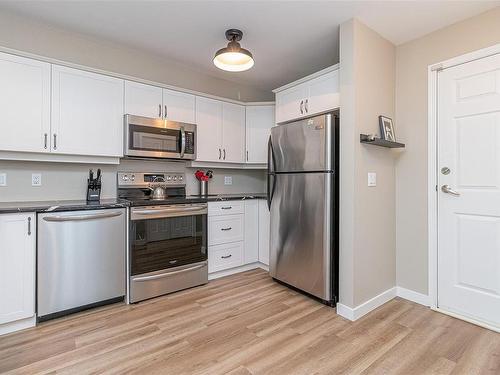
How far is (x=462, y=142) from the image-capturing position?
2.24 m

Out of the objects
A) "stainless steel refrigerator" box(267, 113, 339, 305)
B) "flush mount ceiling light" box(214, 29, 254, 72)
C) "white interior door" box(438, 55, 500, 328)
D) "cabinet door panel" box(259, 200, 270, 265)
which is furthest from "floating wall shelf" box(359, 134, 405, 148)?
"cabinet door panel" box(259, 200, 270, 265)

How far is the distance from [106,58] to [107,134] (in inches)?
33.4

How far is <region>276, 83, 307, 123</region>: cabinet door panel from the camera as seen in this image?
283 centimetres

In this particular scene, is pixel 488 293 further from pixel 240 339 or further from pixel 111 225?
pixel 111 225

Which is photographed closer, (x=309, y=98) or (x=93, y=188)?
(x=93, y=188)

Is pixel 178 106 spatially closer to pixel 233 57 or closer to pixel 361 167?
pixel 233 57

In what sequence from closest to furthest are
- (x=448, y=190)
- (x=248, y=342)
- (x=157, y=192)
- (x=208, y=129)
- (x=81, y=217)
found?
(x=248, y=342)
(x=81, y=217)
(x=448, y=190)
(x=157, y=192)
(x=208, y=129)

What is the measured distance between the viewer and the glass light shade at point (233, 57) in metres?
2.20

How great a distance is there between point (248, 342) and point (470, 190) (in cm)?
209

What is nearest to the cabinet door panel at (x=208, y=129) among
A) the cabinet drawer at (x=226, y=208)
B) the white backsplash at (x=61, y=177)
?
the white backsplash at (x=61, y=177)

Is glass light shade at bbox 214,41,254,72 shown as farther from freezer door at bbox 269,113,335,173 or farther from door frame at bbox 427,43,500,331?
door frame at bbox 427,43,500,331

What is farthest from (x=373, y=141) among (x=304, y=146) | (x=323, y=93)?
(x=323, y=93)

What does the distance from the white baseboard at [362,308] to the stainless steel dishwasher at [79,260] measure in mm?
1896

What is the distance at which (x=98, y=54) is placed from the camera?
108 inches
